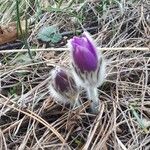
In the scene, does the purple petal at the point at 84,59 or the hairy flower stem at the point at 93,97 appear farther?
the hairy flower stem at the point at 93,97

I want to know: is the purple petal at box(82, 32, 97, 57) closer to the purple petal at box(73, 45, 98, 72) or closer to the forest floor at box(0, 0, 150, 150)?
the purple petal at box(73, 45, 98, 72)

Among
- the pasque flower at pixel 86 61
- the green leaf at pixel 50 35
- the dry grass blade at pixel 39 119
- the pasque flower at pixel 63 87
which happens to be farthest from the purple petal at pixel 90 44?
the green leaf at pixel 50 35

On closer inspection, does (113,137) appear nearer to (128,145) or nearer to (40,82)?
(128,145)

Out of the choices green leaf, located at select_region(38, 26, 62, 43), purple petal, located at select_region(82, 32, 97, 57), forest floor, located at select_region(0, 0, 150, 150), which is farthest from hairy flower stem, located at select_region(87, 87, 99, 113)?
green leaf, located at select_region(38, 26, 62, 43)

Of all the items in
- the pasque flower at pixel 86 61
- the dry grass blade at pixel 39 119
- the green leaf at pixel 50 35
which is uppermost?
the pasque flower at pixel 86 61

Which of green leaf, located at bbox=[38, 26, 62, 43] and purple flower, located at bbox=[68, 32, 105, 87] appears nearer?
purple flower, located at bbox=[68, 32, 105, 87]

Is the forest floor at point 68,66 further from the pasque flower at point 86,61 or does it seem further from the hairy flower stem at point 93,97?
the pasque flower at point 86,61
